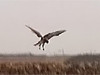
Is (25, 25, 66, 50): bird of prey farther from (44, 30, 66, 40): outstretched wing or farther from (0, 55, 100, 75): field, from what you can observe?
(0, 55, 100, 75): field

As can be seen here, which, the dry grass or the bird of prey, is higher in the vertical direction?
the bird of prey

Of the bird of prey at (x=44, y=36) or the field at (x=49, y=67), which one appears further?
the field at (x=49, y=67)

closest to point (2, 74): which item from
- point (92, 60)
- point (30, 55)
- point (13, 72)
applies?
point (13, 72)

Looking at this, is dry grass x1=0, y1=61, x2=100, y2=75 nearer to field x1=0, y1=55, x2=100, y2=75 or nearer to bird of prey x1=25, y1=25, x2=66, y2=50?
field x1=0, y1=55, x2=100, y2=75

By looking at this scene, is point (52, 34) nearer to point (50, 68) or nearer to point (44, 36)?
point (44, 36)

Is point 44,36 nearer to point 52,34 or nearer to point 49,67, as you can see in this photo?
point 52,34

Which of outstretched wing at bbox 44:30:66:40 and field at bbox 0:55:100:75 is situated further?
field at bbox 0:55:100:75

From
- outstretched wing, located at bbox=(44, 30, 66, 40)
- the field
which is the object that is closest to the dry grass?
the field

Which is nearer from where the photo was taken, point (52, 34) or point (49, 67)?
point (52, 34)

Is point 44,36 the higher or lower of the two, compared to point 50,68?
higher

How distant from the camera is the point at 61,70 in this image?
31.2 m

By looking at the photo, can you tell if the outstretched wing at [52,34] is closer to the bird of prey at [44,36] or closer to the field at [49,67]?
the bird of prey at [44,36]

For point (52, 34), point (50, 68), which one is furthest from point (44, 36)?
point (50, 68)

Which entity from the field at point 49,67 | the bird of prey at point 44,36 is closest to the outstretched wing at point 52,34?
the bird of prey at point 44,36
